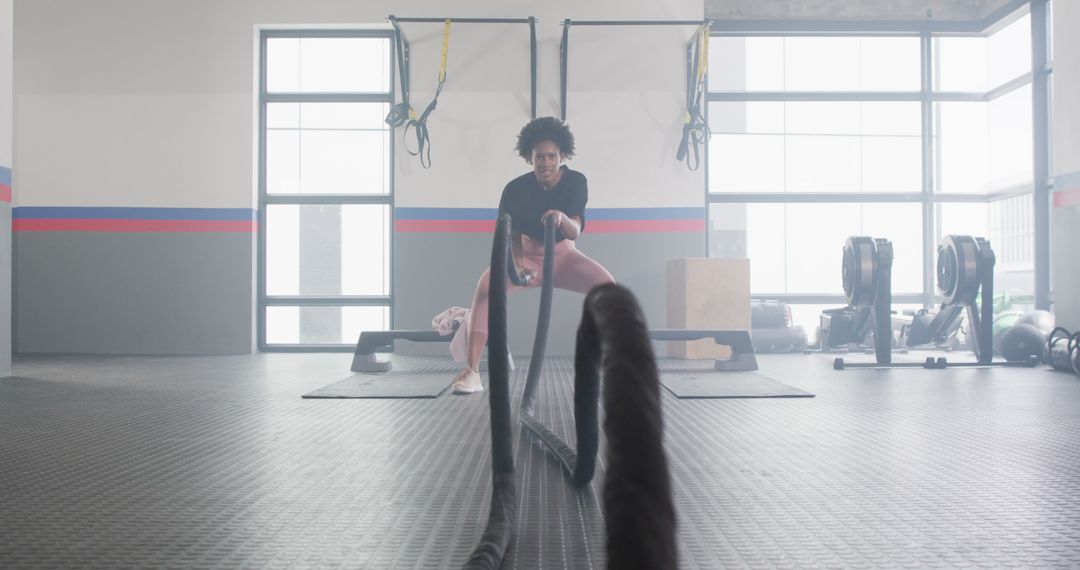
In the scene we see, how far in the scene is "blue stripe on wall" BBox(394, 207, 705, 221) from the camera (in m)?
6.01

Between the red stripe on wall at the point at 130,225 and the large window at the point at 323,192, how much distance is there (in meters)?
0.29

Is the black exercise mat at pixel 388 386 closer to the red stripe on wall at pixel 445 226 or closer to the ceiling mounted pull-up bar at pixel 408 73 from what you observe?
the red stripe on wall at pixel 445 226

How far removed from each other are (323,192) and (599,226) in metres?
2.38

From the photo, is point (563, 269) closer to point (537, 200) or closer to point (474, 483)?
point (537, 200)

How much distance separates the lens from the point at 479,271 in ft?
19.8

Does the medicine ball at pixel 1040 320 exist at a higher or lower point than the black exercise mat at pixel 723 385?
higher

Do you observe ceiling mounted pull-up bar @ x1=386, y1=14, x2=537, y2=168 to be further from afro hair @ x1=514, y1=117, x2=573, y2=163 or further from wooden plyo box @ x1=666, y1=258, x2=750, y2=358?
afro hair @ x1=514, y1=117, x2=573, y2=163

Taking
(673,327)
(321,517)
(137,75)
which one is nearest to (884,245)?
(673,327)

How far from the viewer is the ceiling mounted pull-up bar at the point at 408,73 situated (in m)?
5.47

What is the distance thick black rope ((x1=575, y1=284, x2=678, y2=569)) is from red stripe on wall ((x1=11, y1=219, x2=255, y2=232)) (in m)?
6.08

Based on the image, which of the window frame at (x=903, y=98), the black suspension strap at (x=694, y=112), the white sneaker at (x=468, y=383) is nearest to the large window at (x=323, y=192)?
the black suspension strap at (x=694, y=112)

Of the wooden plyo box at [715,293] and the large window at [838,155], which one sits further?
the large window at [838,155]

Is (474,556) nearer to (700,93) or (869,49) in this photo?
(700,93)

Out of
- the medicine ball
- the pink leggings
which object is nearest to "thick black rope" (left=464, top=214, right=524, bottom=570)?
the pink leggings
